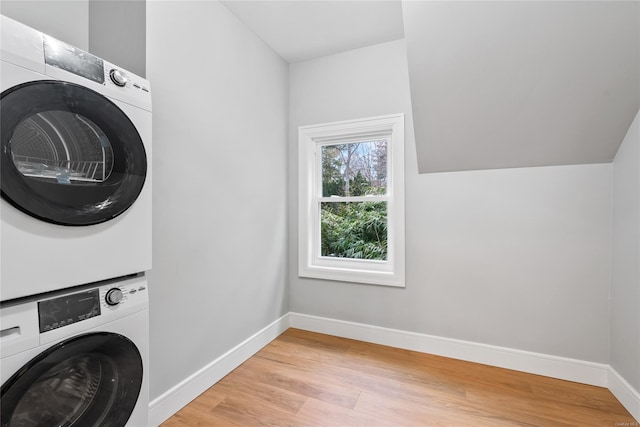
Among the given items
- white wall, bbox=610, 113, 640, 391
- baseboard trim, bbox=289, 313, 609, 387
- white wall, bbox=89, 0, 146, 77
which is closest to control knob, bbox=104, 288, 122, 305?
white wall, bbox=89, 0, 146, 77

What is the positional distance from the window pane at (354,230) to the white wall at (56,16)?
6.73ft

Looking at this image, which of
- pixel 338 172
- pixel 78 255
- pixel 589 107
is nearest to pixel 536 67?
pixel 589 107

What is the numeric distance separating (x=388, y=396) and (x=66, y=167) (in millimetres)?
1973

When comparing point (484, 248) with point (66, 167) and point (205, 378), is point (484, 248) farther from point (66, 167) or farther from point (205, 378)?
point (66, 167)

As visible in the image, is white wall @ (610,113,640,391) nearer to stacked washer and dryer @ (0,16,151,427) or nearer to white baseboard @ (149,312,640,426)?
white baseboard @ (149,312,640,426)

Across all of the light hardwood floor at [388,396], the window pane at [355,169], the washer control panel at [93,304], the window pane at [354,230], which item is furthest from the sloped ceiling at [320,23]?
the light hardwood floor at [388,396]

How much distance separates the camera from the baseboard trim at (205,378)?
1576mm

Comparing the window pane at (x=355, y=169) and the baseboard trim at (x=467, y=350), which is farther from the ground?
the window pane at (x=355, y=169)

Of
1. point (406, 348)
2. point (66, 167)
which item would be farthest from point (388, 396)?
point (66, 167)

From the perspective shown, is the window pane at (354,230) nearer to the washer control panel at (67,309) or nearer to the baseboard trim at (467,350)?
the baseboard trim at (467,350)

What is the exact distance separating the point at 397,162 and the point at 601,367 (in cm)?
192

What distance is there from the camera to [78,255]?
105cm

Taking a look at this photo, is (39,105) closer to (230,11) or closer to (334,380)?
(230,11)

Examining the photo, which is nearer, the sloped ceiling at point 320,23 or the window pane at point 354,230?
the sloped ceiling at point 320,23
